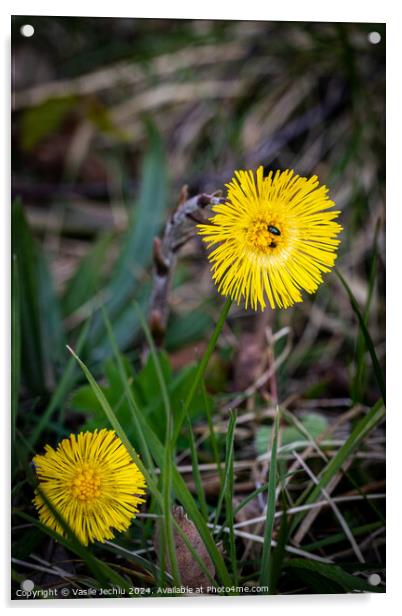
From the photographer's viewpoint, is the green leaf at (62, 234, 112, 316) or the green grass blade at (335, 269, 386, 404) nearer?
the green grass blade at (335, 269, 386, 404)

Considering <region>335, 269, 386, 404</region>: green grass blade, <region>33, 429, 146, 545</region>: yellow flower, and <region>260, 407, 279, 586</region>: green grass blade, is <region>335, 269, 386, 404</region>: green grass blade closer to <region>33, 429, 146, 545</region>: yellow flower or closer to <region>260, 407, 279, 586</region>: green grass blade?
<region>260, 407, 279, 586</region>: green grass blade

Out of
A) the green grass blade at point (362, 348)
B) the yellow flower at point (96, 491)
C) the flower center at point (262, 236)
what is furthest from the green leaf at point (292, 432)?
the flower center at point (262, 236)

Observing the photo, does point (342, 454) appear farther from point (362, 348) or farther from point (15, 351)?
point (15, 351)

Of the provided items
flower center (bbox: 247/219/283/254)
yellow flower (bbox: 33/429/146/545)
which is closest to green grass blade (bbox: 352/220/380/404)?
flower center (bbox: 247/219/283/254)

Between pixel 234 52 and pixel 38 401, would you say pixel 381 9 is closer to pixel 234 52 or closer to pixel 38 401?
pixel 234 52

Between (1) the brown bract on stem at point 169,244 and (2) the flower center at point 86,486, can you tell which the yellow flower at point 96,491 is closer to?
(2) the flower center at point 86,486
